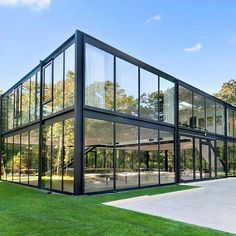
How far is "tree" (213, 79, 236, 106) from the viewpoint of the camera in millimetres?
32131

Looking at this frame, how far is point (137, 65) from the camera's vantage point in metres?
12.7

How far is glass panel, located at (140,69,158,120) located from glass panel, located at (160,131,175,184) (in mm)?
1405

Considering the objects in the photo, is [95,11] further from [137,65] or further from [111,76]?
[111,76]

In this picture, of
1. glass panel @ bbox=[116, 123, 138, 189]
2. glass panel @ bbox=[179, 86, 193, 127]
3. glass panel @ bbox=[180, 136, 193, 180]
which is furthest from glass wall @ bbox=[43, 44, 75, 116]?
glass panel @ bbox=[180, 136, 193, 180]

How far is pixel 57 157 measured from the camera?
35.4 ft

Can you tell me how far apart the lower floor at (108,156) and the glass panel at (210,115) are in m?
0.77

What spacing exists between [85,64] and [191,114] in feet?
28.0

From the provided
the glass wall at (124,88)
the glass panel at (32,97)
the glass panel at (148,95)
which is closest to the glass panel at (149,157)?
the glass panel at (148,95)

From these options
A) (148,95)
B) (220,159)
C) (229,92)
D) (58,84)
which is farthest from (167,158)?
(229,92)

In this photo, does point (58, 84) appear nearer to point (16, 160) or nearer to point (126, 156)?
point (126, 156)

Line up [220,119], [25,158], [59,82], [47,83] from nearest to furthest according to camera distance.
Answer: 1. [59,82]
2. [47,83]
3. [25,158]
4. [220,119]

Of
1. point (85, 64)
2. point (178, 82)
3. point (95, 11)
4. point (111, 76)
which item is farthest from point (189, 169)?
point (95, 11)

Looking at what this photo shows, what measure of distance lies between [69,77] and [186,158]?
8.58 m

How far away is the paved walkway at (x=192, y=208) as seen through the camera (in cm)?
644
